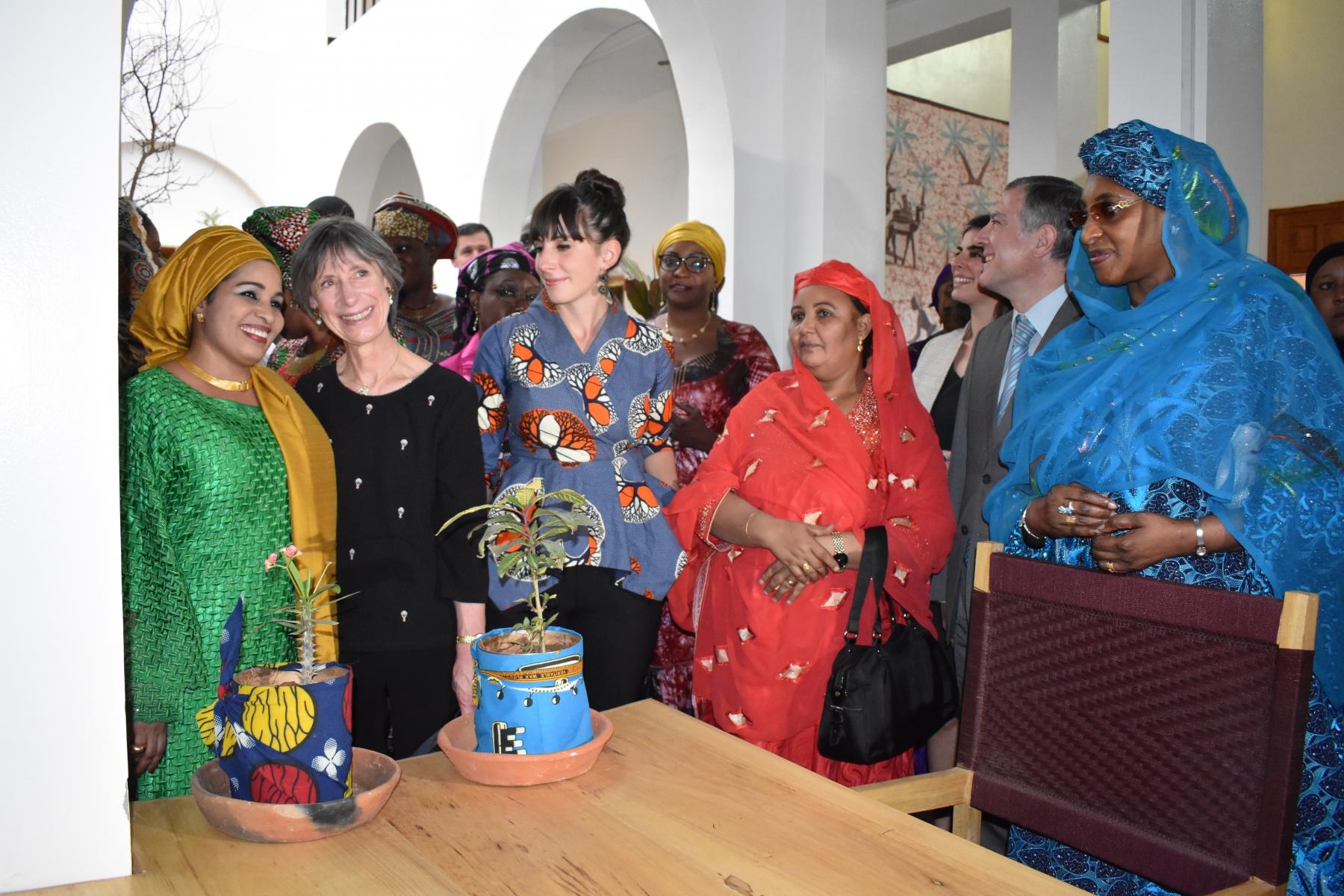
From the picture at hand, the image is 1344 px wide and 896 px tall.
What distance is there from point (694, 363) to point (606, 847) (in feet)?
7.33

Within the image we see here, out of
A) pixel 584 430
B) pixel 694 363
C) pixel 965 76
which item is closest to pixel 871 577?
pixel 584 430

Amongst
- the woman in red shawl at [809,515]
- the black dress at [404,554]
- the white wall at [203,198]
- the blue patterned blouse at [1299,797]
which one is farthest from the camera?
the white wall at [203,198]

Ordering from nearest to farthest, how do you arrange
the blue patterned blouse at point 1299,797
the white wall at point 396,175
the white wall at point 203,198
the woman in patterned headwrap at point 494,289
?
1. the blue patterned blouse at point 1299,797
2. the woman in patterned headwrap at point 494,289
3. the white wall at point 396,175
4. the white wall at point 203,198

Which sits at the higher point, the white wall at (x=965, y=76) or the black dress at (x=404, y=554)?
the white wall at (x=965, y=76)

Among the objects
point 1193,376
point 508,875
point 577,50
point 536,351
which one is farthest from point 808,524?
point 577,50

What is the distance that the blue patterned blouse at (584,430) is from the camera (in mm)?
2186

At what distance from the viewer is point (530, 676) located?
4.06ft

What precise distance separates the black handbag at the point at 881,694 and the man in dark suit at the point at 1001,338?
0.82 ft

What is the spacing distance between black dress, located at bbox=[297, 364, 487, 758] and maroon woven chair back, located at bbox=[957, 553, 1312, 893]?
0.97 m

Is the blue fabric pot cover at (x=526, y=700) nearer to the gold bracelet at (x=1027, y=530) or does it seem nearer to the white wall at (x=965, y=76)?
the gold bracelet at (x=1027, y=530)

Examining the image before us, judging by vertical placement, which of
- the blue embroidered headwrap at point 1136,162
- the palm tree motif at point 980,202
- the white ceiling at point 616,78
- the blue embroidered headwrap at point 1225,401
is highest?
the white ceiling at point 616,78

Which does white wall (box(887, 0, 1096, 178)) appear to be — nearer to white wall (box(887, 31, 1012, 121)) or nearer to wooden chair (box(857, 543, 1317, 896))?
white wall (box(887, 31, 1012, 121))

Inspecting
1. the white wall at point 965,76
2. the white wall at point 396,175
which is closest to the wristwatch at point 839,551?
the white wall at point 965,76

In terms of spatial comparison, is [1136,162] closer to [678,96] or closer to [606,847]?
[606,847]
